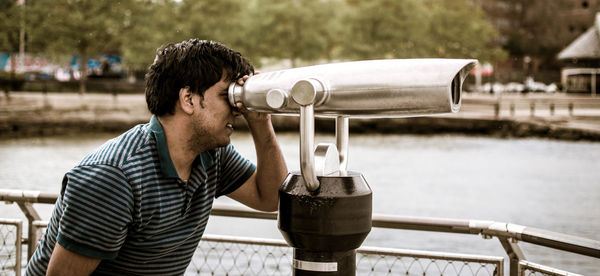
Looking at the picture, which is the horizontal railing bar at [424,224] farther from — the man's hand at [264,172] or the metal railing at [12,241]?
the metal railing at [12,241]

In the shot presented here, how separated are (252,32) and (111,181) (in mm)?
42816

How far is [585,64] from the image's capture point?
196 ft

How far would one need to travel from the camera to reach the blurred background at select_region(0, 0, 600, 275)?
79.9 ft

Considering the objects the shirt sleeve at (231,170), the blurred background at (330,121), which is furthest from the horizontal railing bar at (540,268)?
the blurred background at (330,121)

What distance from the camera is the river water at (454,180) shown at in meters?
15.0

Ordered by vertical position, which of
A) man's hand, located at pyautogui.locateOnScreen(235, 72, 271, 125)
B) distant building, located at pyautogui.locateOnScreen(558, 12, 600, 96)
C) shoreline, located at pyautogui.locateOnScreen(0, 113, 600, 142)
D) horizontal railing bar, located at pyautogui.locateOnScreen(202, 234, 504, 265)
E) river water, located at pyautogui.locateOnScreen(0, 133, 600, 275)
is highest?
distant building, located at pyautogui.locateOnScreen(558, 12, 600, 96)

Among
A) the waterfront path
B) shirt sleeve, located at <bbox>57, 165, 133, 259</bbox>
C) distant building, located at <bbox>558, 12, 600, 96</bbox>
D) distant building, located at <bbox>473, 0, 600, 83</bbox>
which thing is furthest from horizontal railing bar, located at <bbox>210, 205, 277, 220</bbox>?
distant building, located at <bbox>473, 0, 600, 83</bbox>

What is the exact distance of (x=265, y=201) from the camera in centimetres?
189

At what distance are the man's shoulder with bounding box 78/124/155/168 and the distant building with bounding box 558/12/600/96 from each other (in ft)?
199

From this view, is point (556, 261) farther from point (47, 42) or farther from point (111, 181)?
point (47, 42)

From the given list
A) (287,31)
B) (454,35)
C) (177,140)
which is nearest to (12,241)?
(177,140)

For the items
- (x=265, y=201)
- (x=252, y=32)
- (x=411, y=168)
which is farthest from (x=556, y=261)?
(x=252, y=32)

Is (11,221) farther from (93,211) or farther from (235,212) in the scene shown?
(93,211)

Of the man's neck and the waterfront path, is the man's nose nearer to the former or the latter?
the man's neck
